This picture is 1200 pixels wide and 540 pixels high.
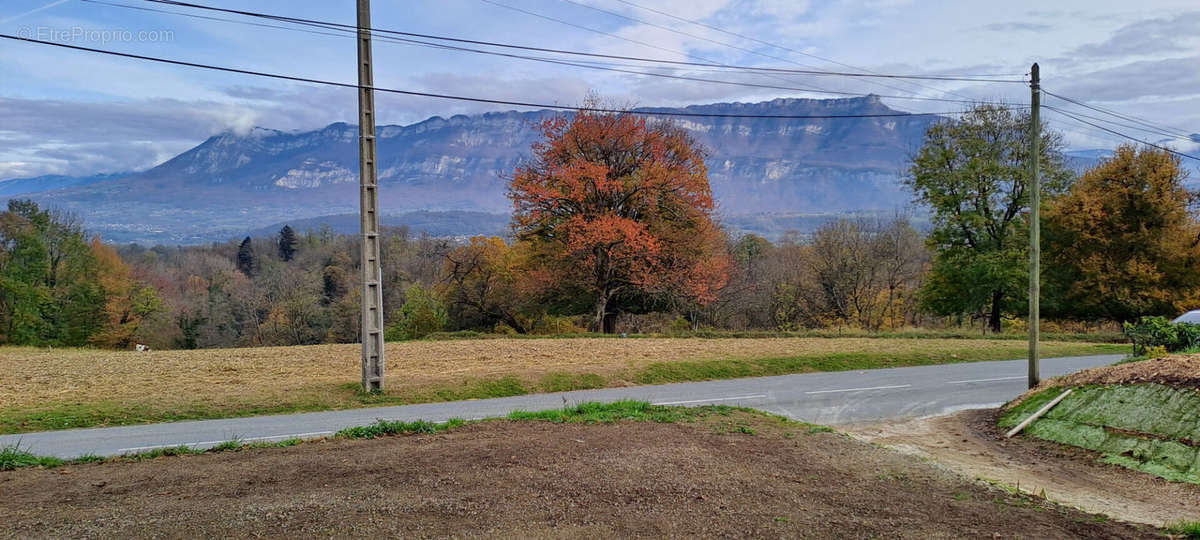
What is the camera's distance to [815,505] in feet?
22.0

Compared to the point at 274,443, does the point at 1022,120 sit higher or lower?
higher

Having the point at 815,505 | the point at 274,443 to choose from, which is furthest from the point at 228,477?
the point at 815,505

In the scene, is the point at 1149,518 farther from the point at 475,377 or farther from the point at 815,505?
the point at 475,377

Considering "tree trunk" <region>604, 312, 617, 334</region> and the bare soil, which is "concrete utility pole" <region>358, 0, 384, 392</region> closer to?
the bare soil

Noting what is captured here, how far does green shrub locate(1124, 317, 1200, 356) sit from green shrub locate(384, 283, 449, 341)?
120 feet

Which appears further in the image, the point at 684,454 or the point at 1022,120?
the point at 1022,120

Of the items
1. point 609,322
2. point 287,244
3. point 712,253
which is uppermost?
point 287,244

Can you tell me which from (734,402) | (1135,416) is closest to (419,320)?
(734,402)

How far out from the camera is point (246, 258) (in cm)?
10931

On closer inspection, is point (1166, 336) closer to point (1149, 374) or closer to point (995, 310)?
point (1149, 374)

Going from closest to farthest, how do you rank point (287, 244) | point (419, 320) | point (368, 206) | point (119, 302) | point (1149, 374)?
point (1149, 374)
point (368, 206)
point (419, 320)
point (119, 302)
point (287, 244)

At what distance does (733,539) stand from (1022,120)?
40.6m

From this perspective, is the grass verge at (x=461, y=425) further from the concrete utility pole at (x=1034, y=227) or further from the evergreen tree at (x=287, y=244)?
the evergreen tree at (x=287, y=244)

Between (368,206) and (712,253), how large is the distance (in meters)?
23.1
